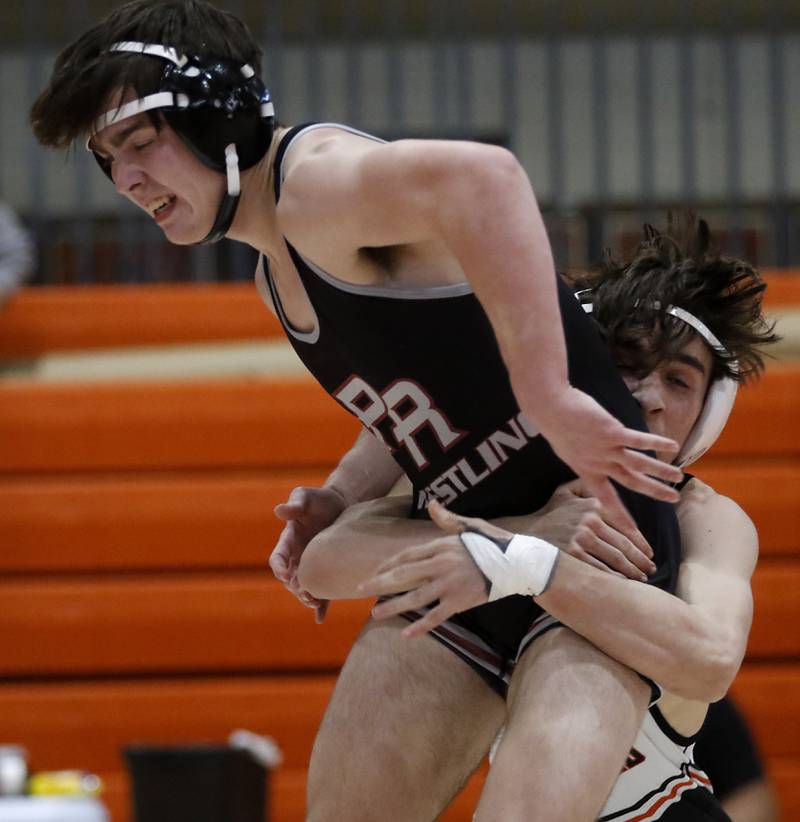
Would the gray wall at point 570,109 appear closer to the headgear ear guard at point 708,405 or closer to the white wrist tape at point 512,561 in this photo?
the headgear ear guard at point 708,405

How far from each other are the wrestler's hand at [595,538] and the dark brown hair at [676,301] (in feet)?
1.17

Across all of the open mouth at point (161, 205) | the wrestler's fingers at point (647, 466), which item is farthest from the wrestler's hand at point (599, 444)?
the open mouth at point (161, 205)

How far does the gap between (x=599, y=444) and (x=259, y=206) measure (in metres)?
0.65

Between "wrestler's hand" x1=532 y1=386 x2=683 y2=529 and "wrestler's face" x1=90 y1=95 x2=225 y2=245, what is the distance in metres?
0.61

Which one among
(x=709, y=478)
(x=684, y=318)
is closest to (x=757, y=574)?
(x=709, y=478)

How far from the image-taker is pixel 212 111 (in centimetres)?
197

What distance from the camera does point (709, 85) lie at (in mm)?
6844

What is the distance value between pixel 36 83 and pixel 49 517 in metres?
1.70

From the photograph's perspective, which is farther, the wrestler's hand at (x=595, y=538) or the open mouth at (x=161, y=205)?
the open mouth at (x=161, y=205)

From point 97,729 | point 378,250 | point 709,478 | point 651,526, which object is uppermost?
point 378,250

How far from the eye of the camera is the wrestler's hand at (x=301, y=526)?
7.43ft

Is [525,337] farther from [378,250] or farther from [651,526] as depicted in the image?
[651,526]

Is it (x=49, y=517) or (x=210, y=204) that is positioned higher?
(x=210, y=204)

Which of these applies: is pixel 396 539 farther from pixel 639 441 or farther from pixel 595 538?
pixel 639 441
